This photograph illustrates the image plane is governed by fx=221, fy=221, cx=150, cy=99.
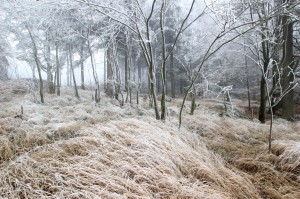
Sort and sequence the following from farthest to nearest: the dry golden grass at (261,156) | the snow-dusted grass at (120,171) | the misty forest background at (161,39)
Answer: the misty forest background at (161,39) → the dry golden grass at (261,156) → the snow-dusted grass at (120,171)

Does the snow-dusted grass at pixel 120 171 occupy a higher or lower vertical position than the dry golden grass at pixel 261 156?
higher

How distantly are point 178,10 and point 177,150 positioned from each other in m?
9.71

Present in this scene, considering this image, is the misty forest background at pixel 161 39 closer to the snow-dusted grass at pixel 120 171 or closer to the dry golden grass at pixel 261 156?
the dry golden grass at pixel 261 156

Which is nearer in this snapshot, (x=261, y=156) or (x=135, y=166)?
(x=135, y=166)

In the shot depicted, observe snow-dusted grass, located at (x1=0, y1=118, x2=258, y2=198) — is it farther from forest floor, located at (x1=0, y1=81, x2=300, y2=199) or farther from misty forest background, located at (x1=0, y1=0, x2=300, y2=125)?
misty forest background, located at (x1=0, y1=0, x2=300, y2=125)

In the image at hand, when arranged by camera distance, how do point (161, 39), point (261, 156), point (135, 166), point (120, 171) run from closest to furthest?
point (120, 171), point (135, 166), point (261, 156), point (161, 39)

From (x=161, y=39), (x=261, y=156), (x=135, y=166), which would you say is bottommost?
(x=261, y=156)

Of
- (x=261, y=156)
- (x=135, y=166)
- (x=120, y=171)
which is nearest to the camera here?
(x=120, y=171)

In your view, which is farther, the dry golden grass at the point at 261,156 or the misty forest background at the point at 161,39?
the misty forest background at the point at 161,39

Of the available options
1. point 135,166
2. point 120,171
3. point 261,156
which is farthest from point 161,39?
point 120,171

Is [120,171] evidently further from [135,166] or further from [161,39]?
[161,39]

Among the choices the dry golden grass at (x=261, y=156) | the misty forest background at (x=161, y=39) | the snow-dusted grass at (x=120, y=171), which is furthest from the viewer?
the misty forest background at (x=161, y=39)

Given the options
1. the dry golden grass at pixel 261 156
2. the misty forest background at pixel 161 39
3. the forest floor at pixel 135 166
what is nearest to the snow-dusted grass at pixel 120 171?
the forest floor at pixel 135 166

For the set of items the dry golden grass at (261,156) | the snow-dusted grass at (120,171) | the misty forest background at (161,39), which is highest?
the misty forest background at (161,39)
